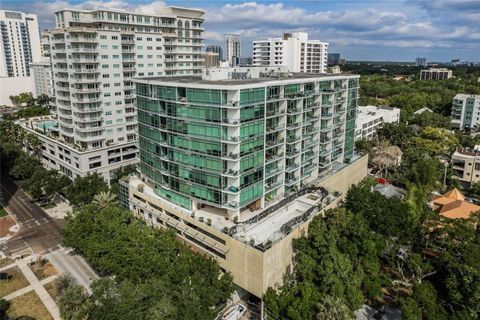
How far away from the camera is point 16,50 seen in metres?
186

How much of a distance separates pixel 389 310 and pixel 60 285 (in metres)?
40.9

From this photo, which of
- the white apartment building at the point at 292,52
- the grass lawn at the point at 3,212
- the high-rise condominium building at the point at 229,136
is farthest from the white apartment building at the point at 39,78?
the high-rise condominium building at the point at 229,136

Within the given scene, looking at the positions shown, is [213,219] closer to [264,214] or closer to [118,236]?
[264,214]

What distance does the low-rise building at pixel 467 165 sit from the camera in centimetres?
8388

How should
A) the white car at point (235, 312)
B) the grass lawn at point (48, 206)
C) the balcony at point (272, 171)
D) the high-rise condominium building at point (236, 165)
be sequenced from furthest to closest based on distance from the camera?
the grass lawn at point (48, 206), the balcony at point (272, 171), the high-rise condominium building at point (236, 165), the white car at point (235, 312)

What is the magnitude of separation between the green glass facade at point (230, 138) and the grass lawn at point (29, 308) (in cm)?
2179

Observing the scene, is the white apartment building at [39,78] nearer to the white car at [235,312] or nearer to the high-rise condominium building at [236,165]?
the high-rise condominium building at [236,165]

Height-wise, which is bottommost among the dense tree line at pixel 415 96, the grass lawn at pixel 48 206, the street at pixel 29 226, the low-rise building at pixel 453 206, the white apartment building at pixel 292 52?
the street at pixel 29 226

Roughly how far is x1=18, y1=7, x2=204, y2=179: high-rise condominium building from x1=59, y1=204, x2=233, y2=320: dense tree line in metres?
28.4

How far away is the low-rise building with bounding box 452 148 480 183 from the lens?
83.9m

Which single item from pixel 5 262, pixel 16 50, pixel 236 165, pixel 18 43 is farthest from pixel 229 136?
pixel 16 50

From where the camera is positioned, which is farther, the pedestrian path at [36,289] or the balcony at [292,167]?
the balcony at [292,167]

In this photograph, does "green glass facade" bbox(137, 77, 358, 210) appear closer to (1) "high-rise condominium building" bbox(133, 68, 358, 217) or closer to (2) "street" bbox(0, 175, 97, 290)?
(1) "high-rise condominium building" bbox(133, 68, 358, 217)

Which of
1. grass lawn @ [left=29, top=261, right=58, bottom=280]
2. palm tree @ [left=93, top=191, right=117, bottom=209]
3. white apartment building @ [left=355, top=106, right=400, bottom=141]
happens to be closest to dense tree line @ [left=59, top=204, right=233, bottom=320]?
palm tree @ [left=93, top=191, right=117, bottom=209]
